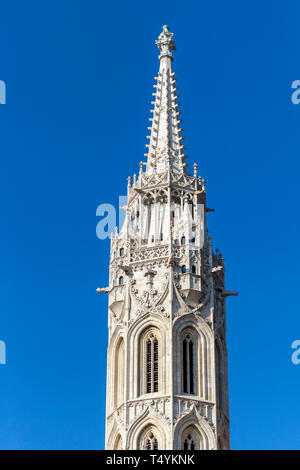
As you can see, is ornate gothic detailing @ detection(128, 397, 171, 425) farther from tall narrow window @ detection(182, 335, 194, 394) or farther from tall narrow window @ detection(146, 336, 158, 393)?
tall narrow window @ detection(182, 335, 194, 394)

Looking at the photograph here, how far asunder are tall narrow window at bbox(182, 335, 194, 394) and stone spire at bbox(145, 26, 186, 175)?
14.4 metres

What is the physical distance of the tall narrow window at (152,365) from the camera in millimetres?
79375

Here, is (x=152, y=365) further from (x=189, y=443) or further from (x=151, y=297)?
(x=189, y=443)

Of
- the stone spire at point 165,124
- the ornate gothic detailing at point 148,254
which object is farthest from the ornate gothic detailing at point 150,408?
the stone spire at point 165,124

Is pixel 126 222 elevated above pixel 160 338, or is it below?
above

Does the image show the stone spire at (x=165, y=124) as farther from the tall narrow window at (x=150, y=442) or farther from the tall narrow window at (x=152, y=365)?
the tall narrow window at (x=150, y=442)

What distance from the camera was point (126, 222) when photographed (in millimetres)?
87562

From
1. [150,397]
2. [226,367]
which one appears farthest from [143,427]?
[226,367]

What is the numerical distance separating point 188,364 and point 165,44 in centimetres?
3052

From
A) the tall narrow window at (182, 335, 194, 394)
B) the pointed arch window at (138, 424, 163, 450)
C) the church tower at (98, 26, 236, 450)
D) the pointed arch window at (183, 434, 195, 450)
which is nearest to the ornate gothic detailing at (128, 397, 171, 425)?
the church tower at (98, 26, 236, 450)

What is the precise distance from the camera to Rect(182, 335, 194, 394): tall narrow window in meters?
79.5

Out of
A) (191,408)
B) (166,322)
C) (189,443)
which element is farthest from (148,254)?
(189,443)
